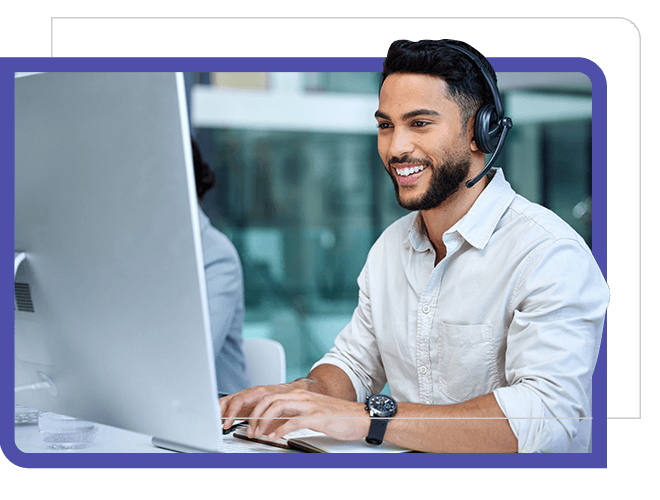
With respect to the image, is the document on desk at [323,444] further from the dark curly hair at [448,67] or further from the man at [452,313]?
the dark curly hair at [448,67]

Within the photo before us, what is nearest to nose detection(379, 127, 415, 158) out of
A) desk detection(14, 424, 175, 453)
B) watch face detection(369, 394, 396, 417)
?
watch face detection(369, 394, 396, 417)

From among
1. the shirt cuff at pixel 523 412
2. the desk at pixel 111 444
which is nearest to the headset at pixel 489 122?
the shirt cuff at pixel 523 412

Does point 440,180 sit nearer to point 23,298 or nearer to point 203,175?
point 203,175

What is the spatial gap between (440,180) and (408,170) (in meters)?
0.08

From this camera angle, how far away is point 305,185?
1588 mm

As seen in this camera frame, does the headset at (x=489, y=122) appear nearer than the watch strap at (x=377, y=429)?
No

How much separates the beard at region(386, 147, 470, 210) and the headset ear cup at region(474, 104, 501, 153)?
0.14 feet

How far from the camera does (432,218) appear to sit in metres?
1.52

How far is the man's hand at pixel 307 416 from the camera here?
1.17 metres

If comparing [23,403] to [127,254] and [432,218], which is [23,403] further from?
[432,218]

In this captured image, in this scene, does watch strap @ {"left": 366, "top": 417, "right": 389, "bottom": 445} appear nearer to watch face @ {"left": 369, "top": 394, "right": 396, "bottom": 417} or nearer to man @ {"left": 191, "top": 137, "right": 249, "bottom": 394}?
watch face @ {"left": 369, "top": 394, "right": 396, "bottom": 417}

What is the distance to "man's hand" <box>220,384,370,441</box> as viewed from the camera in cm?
117

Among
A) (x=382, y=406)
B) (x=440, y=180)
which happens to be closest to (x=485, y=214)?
(x=440, y=180)

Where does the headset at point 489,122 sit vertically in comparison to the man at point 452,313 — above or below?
above
